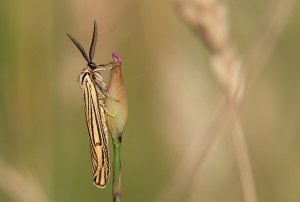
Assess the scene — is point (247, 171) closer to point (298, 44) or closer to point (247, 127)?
point (247, 127)

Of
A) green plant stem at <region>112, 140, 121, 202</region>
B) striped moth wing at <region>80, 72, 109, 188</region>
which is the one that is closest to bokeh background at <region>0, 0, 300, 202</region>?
striped moth wing at <region>80, 72, 109, 188</region>

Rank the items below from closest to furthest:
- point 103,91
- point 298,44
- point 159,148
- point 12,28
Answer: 1. point 103,91
2. point 12,28
3. point 159,148
4. point 298,44

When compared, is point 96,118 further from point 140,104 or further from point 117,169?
point 140,104

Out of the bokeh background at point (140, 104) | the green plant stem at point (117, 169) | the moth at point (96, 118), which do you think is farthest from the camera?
the bokeh background at point (140, 104)

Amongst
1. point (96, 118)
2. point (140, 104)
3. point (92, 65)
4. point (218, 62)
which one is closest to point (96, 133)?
point (96, 118)

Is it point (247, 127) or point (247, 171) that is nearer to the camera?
point (247, 171)

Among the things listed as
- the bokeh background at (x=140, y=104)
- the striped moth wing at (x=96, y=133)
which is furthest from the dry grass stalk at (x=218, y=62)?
the bokeh background at (x=140, y=104)

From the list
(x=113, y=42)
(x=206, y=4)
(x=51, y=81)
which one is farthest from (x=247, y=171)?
(x=113, y=42)

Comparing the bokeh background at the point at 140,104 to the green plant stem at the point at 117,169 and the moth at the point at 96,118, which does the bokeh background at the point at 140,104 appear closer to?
the moth at the point at 96,118
